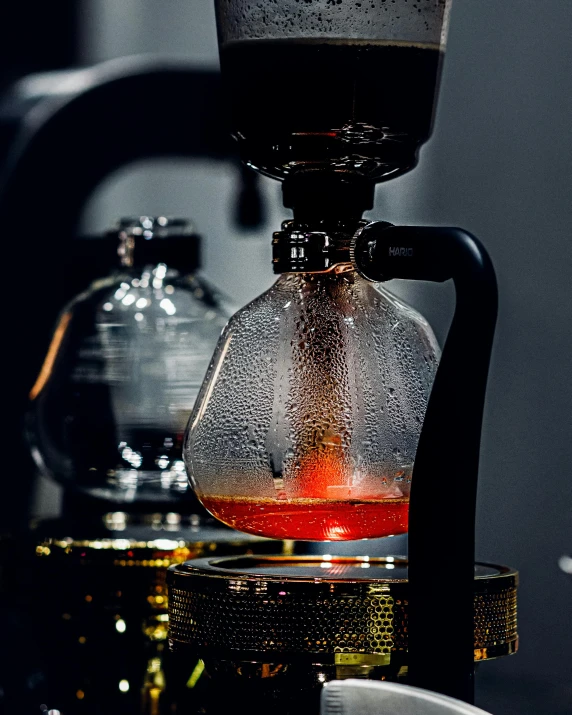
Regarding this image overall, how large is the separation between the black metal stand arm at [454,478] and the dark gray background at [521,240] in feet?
1.39

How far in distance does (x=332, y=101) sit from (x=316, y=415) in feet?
0.50

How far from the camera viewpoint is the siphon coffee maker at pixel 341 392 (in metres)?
0.57

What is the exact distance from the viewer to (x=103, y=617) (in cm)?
87

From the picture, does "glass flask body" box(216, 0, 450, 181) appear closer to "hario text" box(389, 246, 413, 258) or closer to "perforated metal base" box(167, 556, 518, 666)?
"hario text" box(389, 246, 413, 258)

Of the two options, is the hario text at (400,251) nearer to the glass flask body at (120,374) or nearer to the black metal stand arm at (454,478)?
the black metal stand arm at (454,478)

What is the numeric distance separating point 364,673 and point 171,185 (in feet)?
2.90

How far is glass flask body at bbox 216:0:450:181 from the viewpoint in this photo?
617 millimetres

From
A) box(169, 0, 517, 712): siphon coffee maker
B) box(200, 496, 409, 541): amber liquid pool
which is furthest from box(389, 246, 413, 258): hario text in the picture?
box(200, 496, 409, 541): amber liquid pool

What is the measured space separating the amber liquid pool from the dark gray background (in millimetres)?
382

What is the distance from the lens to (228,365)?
65cm

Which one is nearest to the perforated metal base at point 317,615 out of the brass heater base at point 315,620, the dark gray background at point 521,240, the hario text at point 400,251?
the brass heater base at point 315,620

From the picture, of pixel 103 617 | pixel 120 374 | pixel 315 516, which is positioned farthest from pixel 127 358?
pixel 315 516

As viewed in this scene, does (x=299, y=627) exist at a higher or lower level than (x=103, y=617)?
higher

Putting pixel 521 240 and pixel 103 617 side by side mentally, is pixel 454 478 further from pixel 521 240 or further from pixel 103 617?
pixel 521 240
